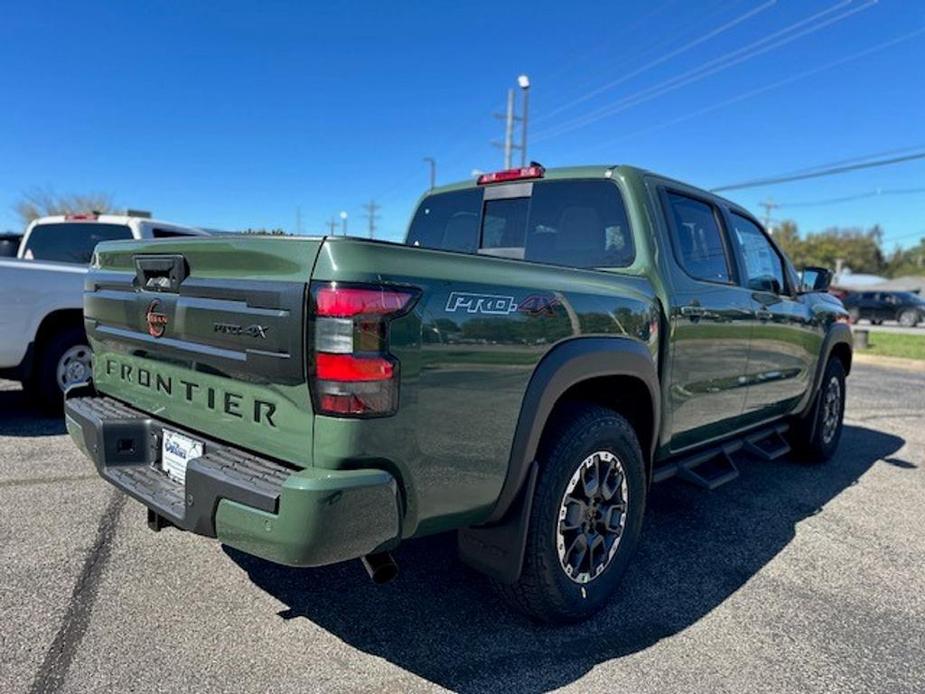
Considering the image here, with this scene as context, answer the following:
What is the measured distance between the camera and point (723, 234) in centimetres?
397

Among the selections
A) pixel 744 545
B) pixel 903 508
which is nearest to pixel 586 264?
pixel 744 545

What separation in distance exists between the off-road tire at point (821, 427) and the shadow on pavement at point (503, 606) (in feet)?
4.67

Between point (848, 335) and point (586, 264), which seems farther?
point (848, 335)

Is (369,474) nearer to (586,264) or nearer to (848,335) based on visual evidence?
(586,264)

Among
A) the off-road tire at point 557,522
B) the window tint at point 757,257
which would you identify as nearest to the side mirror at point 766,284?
the window tint at point 757,257

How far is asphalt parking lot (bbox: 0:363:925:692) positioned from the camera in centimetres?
236

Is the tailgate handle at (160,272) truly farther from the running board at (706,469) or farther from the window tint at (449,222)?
the running board at (706,469)

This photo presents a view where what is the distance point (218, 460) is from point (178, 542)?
4.90ft

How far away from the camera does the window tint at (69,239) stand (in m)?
6.98

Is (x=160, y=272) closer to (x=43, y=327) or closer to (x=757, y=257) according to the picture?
(x=757, y=257)

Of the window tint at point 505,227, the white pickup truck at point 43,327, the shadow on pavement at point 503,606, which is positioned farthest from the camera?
the white pickup truck at point 43,327

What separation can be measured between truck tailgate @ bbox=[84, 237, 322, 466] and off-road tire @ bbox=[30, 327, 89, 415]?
11.0ft

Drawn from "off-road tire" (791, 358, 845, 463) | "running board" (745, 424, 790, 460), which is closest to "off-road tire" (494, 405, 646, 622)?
"running board" (745, 424, 790, 460)

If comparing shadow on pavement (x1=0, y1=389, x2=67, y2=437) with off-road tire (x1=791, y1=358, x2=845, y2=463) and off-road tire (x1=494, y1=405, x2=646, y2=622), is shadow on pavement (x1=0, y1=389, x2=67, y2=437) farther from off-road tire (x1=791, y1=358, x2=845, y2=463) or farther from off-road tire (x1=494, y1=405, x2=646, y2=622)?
off-road tire (x1=791, y1=358, x2=845, y2=463)
